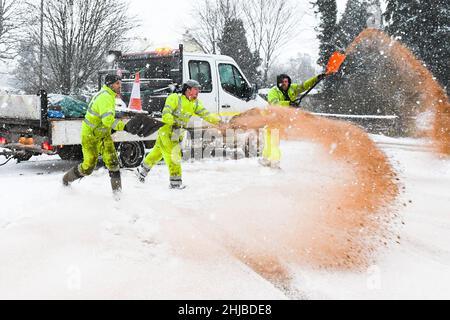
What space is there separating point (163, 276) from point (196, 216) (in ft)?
5.86

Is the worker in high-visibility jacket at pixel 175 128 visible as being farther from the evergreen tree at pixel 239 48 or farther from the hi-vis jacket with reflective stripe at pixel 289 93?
the evergreen tree at pixel 239 48

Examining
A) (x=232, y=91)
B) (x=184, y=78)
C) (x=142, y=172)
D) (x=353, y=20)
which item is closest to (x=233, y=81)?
(x=232, y=91)

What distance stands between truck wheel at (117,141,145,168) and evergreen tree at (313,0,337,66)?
953 inches

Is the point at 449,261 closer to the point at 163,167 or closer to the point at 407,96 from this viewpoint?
the point at 163,167

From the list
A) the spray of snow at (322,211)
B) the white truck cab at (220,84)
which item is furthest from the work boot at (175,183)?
the white truck cab at (220,84)

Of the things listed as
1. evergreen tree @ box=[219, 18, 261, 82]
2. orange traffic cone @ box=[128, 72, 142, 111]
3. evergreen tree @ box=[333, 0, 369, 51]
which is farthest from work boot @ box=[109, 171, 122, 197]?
evergreen tree @ box=[333, 0, 369, 51]

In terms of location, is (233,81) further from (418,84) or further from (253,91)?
(418,84)

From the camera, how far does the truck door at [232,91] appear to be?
938 centimetres

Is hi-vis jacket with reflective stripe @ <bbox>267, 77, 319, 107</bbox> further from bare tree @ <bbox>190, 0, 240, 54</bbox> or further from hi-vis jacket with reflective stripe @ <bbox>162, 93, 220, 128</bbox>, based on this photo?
bare tree @ <bbox>190, 0, 240, 54</bbox>

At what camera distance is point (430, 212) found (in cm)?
567

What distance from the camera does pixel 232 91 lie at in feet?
31.3

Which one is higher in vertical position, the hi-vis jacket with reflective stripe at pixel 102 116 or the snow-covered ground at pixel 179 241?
the hi-vis jacket with reflective stripe at pixel 102 116

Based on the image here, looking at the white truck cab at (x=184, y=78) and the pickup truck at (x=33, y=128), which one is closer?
the pickup truck at (x=33, y=128)

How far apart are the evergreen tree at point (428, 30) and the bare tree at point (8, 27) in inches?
745
